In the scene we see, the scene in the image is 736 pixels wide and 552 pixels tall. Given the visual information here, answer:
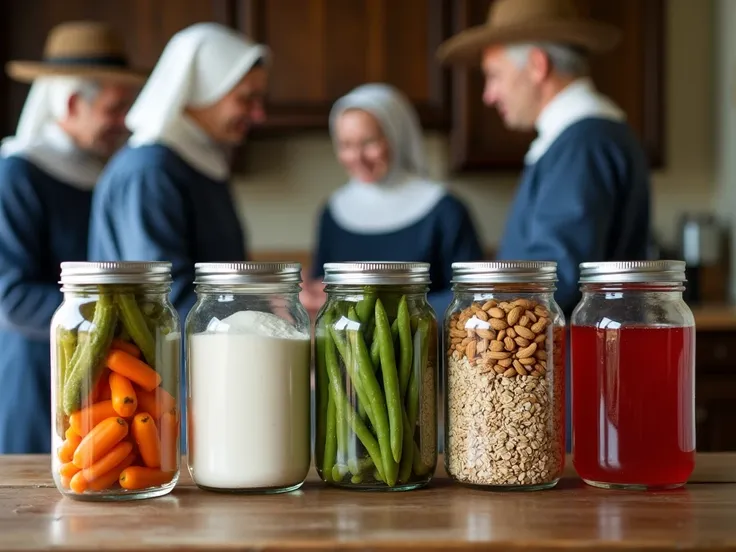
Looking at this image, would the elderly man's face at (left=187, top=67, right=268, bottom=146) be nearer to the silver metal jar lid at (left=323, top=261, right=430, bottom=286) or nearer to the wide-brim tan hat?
the wide-brim tan hat

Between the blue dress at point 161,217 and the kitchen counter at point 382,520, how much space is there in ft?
2.90

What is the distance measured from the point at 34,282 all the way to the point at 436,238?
1108mm

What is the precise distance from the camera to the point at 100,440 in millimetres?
910

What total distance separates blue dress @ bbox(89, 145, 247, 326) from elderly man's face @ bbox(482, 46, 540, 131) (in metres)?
0.69

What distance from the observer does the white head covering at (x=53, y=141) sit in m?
2.31

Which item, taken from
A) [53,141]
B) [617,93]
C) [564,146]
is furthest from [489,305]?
[617,93]

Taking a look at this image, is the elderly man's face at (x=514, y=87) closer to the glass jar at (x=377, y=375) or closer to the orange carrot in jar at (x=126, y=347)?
the glass jar at (x=377, y=375)

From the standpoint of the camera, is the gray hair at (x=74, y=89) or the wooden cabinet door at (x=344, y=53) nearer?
the gray hair at (x=74, y=89)

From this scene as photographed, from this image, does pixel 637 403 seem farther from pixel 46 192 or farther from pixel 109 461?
pixel 46 192

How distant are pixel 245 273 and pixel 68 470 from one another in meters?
0.26

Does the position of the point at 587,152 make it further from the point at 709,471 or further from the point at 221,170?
the point at 709,471

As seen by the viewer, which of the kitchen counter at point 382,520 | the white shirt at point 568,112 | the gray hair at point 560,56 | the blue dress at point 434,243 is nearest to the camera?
the kitchen counter at point 382,520

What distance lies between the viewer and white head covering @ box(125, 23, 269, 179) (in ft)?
6.72

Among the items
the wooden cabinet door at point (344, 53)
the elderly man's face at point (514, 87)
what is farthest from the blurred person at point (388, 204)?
the elderly man's face at point (514, 87)
